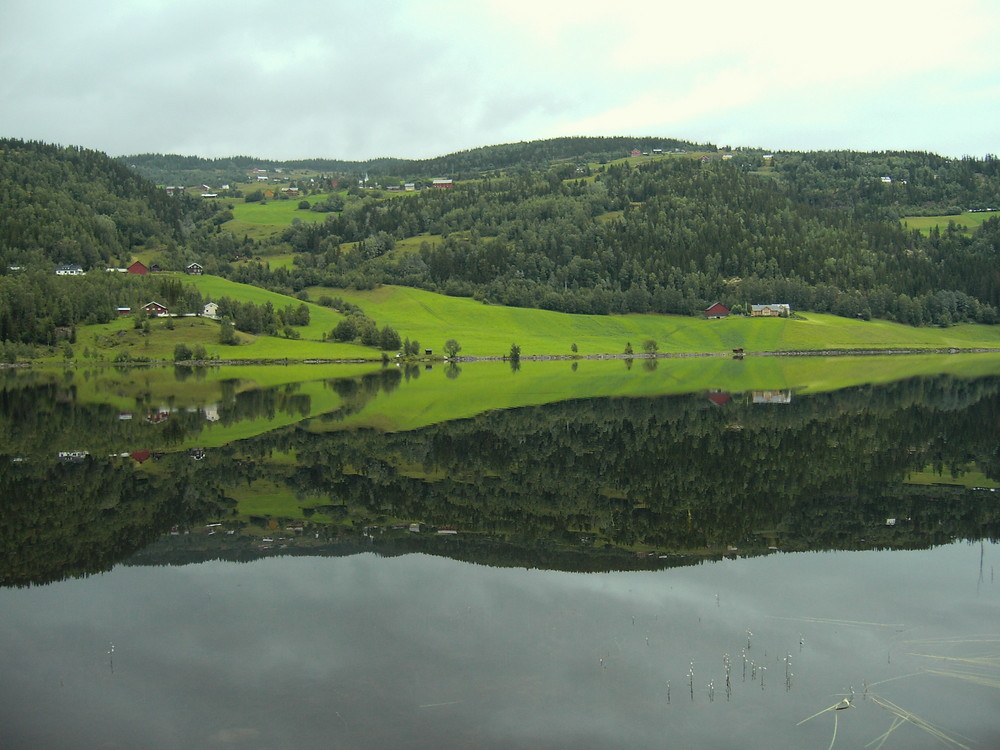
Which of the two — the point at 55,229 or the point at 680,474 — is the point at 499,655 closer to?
the point at 680,474

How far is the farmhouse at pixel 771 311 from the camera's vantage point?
16112 cm

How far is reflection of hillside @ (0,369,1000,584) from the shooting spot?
24.1m

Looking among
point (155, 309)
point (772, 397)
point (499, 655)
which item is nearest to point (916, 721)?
point (499, 655)

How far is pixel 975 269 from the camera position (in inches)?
7072

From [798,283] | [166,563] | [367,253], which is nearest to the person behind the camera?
[166,563]

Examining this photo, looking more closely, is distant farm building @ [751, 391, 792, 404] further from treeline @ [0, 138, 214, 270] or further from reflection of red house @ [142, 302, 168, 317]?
treeline @ [0, 138, 214, 270]

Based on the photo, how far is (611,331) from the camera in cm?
15612

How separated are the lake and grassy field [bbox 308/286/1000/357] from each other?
94317 millimetres

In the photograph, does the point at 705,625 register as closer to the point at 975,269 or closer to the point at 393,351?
the point at 393,351

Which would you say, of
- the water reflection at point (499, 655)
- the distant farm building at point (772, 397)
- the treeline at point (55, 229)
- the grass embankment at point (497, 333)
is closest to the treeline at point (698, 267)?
the grass embankment at point (497, 333)

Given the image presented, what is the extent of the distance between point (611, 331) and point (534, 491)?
417ft

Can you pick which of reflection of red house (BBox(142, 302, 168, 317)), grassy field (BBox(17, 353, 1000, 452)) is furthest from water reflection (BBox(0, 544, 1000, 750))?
reflection of red house (BBox(142, 302, 168, 317))

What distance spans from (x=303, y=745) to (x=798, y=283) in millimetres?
169943

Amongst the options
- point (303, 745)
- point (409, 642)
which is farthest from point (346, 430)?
point (303, 745)
